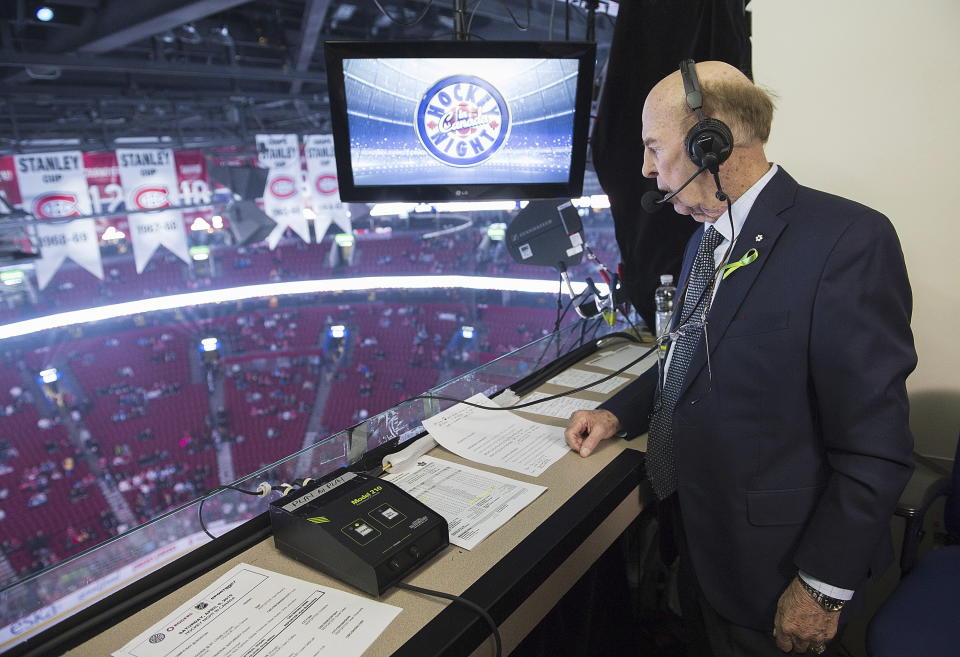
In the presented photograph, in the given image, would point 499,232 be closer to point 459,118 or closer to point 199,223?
point 459,118

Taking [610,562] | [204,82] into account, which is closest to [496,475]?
[610,562]

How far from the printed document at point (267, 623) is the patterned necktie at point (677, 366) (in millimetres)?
739

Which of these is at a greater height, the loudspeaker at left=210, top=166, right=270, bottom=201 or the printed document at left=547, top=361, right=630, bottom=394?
the loudspeaker at left=210, top=166, right=270, bottom=201

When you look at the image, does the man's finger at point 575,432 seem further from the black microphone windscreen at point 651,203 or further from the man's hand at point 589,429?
the black microphone windscreen at point 651,203

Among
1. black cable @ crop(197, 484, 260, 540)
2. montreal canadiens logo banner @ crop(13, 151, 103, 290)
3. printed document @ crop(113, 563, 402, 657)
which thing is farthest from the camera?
montreal canadiens logo banner @ crop(13, 151, 103, 290)

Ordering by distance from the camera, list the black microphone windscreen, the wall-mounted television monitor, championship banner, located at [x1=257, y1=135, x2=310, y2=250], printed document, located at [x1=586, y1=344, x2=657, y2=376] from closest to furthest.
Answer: the black microphone windscreen, the wall-mounted television monitor, printed document, located at [x1=586, y1=344, x2=657, y2=376], championship banner, located at [x1=257, y1=135, x2=310, y2=250]

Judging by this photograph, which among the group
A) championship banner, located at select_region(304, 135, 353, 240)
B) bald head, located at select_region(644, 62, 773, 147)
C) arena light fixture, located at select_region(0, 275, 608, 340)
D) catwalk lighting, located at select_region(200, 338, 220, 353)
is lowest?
catwalk lighting, located at select_region(200, 338, 220, 353)

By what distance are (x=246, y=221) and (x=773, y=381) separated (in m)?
9.10

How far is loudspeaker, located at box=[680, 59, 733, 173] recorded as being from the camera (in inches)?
43.4

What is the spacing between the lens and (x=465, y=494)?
4.12 feet

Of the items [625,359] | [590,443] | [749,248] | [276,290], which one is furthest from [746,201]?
[276,290]

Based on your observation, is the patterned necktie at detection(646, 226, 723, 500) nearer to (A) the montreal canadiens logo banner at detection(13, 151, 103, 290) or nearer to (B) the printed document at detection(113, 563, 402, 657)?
(B) the printed document at detection(113, 563, 402, 657)

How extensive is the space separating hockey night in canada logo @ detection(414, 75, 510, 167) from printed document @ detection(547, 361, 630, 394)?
0.79 meters

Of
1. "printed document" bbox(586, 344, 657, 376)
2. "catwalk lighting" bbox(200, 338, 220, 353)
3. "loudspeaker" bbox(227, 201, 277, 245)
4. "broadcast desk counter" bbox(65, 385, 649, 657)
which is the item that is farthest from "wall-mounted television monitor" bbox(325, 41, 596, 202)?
"catwalk lighting" bbox(200, 338, 220, 353)
